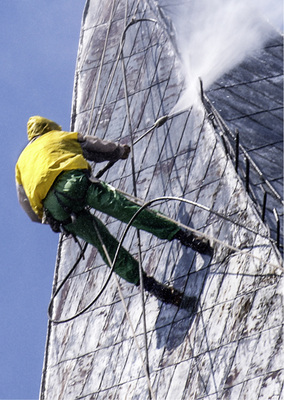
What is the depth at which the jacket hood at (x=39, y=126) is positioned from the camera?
47.3ft

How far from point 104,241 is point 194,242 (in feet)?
3.05

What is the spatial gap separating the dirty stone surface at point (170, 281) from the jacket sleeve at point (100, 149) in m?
0.66

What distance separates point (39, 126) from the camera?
1443cm

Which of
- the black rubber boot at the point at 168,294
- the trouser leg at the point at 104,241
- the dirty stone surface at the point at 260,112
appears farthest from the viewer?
the trouser leg at the point at 104,241

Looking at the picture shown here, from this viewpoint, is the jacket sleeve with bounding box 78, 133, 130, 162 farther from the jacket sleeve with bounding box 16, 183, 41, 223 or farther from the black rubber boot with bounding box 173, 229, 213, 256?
the black rubber boot with bounding box 173, 229, 213, 256

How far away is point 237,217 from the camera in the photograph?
43.7 feet

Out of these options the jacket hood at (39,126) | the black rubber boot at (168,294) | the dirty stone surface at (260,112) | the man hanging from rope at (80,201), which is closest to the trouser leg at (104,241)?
the man hanging from rope at (80,201)

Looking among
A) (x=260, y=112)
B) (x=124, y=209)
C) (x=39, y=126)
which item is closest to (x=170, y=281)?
(x=124, y=209)

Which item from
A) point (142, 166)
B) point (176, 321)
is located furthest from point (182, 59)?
point (176, 321)

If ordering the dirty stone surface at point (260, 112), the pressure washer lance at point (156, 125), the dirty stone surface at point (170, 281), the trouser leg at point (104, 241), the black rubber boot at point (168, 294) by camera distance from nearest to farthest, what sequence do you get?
the dirty stone surface at point (170, 281), the black rubber boot at point (168, 294), the dirty stone surface at point (260, 112), the trouser leg at point (104, 241), the pressure washer lance at point (156, 125)

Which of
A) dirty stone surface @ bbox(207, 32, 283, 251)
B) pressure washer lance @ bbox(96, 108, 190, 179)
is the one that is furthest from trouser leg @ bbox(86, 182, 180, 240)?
pressure washer lance @ bbox(96, 108, 190, 179)

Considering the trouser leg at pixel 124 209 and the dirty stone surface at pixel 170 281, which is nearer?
→ the dirty stone surface at pixel 170 281

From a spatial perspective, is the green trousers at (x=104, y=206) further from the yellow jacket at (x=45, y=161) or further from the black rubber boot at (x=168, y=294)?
the black rubber boot at (x=168, y=294)

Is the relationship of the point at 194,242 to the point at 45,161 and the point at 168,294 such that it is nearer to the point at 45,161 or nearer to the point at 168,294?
the point at 168,294
